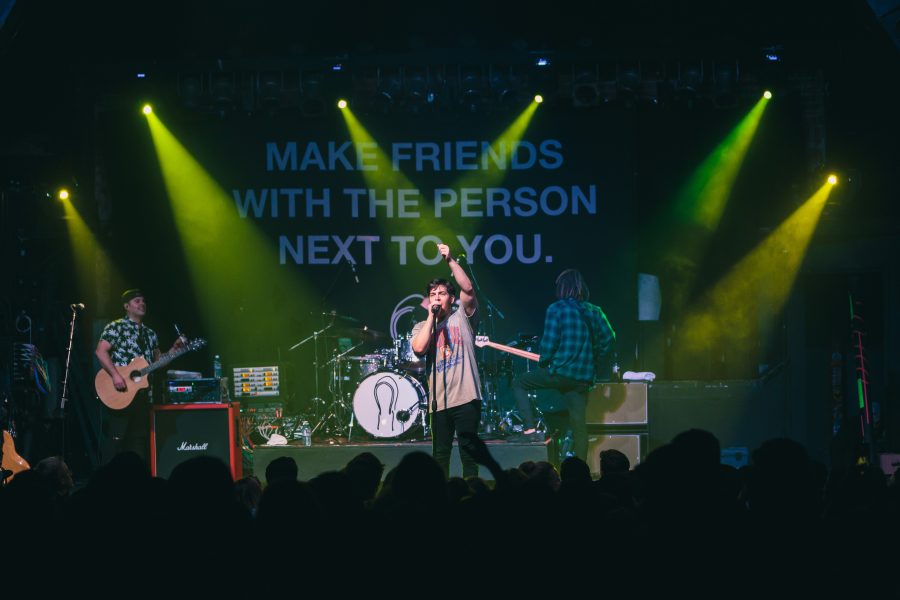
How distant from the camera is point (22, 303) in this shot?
35.2ft

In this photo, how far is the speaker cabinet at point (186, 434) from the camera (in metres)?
9.90

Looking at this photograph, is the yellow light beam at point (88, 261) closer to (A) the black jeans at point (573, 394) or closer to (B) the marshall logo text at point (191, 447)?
(B) the marshall logo text at point (191, 447)

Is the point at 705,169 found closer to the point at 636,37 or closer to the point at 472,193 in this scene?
the point at 636,37

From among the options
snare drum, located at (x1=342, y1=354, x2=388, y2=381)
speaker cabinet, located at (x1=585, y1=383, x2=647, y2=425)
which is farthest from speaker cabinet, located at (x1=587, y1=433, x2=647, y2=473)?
snare drum, located at (x1=342, y1=354, x2=388, y2=381)

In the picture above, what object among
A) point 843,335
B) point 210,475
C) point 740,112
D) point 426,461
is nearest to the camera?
point 210,475

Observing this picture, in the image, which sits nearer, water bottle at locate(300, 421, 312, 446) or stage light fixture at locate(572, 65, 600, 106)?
water bottle at locate(300, 421, 312, 446)

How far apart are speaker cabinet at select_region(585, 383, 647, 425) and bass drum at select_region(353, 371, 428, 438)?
5.87 ft

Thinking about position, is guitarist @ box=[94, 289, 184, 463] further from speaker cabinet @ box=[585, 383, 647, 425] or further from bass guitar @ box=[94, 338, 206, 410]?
speaker cabinet @ box=[585, 383, 647, 425]

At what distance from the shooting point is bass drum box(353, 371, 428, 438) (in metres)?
10.0

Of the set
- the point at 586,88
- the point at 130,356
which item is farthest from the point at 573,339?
the point at 130,356

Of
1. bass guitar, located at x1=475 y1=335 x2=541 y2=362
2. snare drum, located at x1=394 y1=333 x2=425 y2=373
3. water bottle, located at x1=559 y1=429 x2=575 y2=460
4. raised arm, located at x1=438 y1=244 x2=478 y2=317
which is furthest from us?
snare drum, located at x1=394 y1=333 x2=425 y2=373

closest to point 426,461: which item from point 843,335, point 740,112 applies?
point 843,335

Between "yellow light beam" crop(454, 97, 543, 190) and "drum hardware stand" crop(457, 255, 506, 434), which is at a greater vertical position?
"yellow light beam" crop(454, 97, 543, 190)

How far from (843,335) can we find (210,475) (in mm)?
8429
